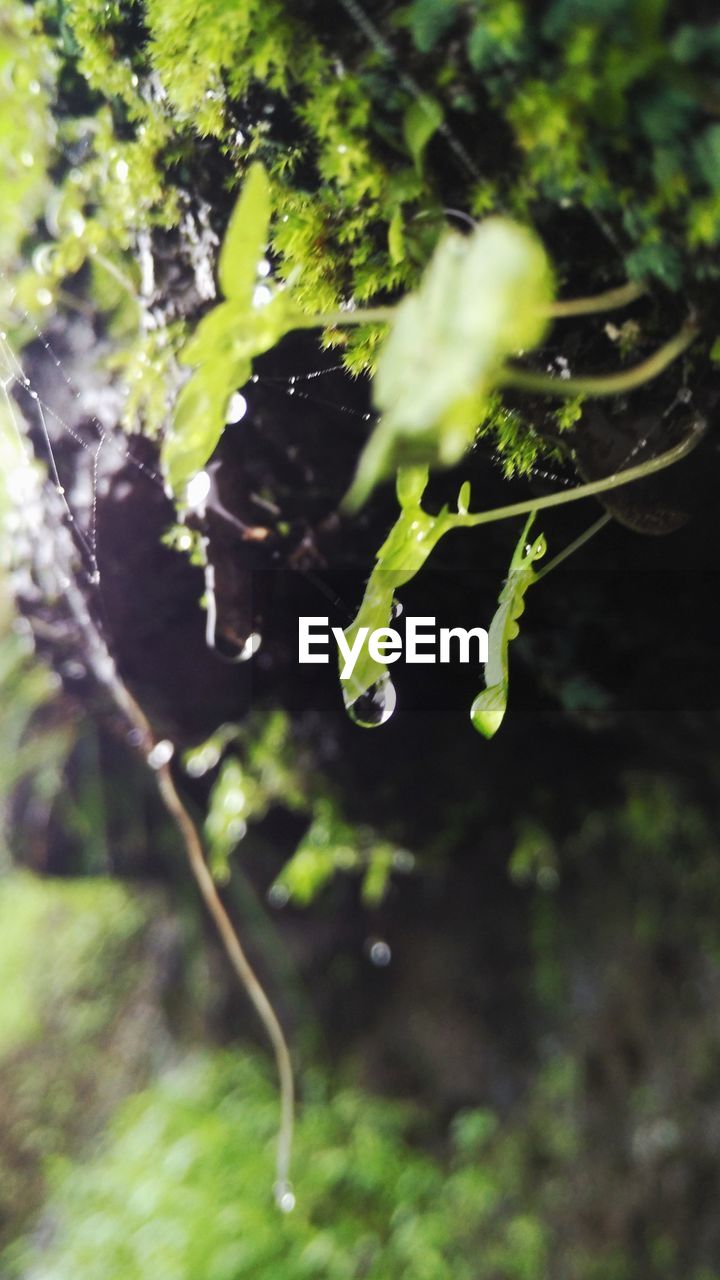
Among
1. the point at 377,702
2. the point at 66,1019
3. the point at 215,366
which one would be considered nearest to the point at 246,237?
the point at 215,366

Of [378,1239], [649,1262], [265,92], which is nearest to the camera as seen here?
[265,92]

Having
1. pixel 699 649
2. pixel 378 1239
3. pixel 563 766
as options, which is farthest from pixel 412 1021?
pixel 699 649

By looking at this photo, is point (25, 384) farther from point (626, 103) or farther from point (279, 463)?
point (626, 103)

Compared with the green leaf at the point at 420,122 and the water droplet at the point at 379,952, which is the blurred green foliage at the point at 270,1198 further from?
the green leaf at the point at 420,122

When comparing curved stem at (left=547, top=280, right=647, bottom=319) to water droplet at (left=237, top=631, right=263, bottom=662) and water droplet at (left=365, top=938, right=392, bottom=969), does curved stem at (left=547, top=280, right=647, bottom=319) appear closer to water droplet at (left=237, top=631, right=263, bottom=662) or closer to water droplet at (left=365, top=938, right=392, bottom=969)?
water droplet at (left=237, top=631, right=263, bottom=662)

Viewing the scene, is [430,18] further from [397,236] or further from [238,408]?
[238,408]

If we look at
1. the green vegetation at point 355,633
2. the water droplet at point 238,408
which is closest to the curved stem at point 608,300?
the green vegetation at point 355,633
